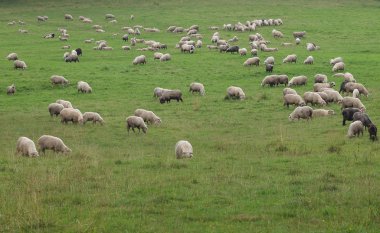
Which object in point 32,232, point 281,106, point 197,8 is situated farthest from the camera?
point 197,8

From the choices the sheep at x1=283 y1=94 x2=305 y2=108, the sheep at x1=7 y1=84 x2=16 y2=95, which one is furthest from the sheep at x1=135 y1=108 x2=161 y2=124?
the sheep at x1=7 y1=84 x2=16 y2=95

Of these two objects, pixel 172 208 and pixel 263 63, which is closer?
pixel 172 208

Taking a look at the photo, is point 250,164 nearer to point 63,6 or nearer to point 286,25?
point 286,25

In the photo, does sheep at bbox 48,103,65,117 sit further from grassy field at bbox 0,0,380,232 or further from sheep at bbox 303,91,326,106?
sheep at bbox 303,91,326,106

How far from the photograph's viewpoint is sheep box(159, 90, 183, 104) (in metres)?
34.5

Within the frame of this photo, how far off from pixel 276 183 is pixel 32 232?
642 cm

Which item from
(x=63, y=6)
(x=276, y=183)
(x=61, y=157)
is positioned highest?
(x=276, y=183)

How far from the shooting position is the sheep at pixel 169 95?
3450cm

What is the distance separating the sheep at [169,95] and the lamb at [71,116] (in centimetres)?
673

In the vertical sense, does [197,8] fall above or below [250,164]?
below

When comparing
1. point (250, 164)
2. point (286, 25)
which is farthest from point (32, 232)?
point (286, 25)

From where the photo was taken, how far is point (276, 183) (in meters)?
15.5

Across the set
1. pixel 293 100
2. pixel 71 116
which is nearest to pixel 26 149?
pixel 71 116

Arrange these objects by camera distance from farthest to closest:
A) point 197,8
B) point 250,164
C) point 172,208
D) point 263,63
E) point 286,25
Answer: point 197,8
point 286,25
point 263,63
point 250,164
point 172,208
